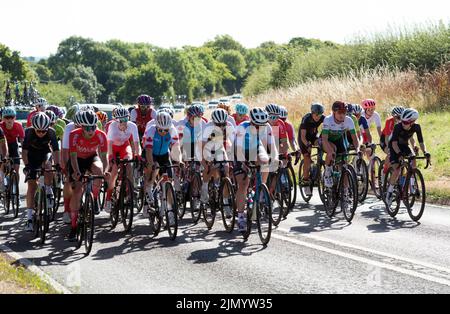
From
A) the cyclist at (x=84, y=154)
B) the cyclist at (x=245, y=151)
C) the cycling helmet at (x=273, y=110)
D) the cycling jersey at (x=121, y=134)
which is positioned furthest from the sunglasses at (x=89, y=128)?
the cycling helmet at (x=273, y=110)

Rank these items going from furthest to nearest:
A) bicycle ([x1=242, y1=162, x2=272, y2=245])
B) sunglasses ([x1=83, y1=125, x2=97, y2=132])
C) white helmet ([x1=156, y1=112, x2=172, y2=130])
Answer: white helmet ([x1=156, y1=112, x2=172, y2=130]), sunglasses ([x1=83, y1=125, x2=97, y2=132]), bicycle ([x1=242, y1=162, x2=272, y2=245])

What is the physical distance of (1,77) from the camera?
87.0 metres

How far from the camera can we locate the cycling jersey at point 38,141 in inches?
453

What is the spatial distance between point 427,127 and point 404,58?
27.2 feet

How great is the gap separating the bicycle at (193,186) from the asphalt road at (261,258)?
29cm

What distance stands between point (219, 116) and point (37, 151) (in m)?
3.04

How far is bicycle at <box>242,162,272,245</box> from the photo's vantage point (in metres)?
10.1

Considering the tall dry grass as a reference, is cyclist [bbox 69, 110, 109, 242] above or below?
below

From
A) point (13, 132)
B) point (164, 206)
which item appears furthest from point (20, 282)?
point (13, 132)

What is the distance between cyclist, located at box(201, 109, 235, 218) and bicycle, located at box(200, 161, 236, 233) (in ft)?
0.30

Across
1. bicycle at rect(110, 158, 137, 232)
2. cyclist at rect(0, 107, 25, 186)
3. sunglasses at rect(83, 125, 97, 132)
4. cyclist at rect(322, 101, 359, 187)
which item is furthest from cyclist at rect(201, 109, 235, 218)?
cyclist at rect(0, 107, 25, 186)

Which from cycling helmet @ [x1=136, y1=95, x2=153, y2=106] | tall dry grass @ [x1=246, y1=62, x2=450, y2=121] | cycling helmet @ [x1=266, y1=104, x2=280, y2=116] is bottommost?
cycling helmet @ [x1=266, y1=104, x2=280, y2=116]

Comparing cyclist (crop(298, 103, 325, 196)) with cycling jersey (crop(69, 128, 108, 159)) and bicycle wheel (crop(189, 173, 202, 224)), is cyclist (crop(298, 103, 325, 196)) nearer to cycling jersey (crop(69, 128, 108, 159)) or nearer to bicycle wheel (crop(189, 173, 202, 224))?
bicycle wheel (crop(189, 173, 202, 224))

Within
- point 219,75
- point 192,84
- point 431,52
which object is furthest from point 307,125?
point 219,75
